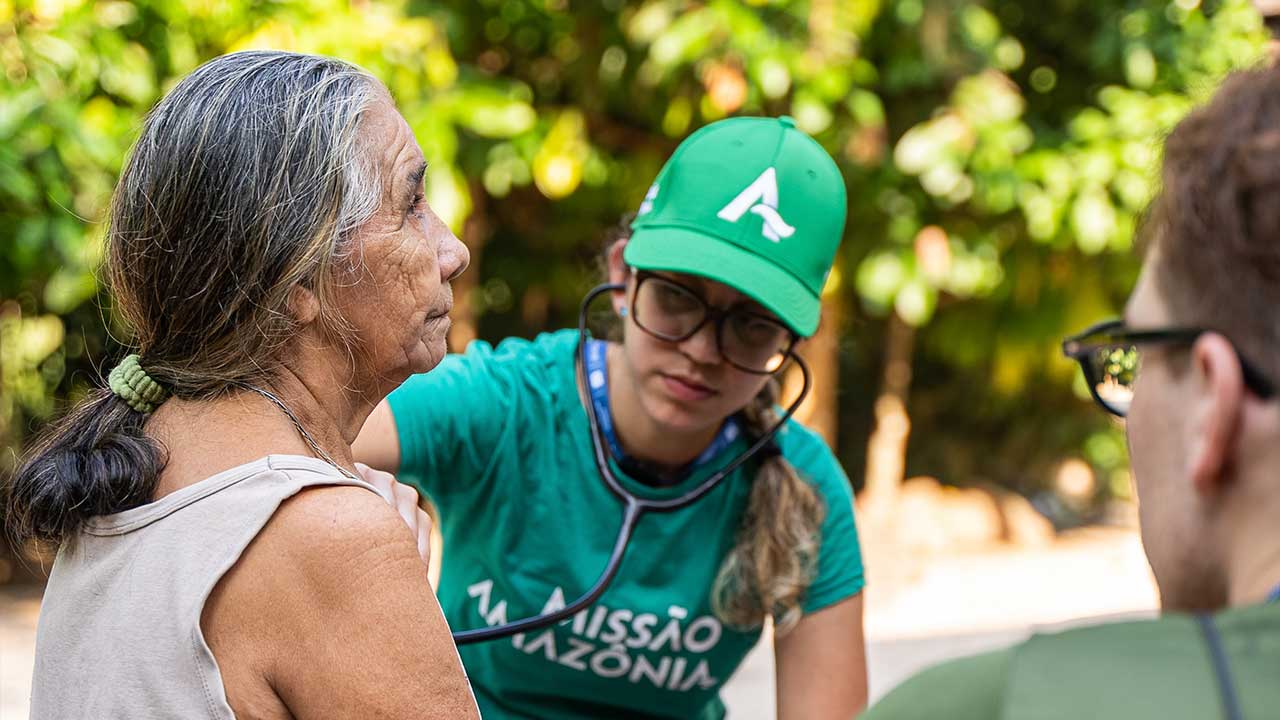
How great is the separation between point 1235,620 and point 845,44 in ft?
15.6

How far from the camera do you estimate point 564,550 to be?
2389 millimetres

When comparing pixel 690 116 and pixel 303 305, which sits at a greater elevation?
pixel 690 116

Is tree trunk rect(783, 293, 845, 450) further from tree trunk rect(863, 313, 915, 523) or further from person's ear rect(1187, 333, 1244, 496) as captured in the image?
person's ear rect(1187, 333, 1244, 496)

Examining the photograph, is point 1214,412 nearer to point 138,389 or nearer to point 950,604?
point 138,389

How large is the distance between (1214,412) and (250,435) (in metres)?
0.99

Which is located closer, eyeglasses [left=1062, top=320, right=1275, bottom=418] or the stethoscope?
eyeglasses [left=1062, top=320, right=1275, bottom=418]

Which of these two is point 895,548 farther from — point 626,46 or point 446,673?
point 446,673

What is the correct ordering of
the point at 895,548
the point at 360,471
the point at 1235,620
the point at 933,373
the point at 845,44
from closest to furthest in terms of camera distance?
the point at 1235,620 → the point at 360,471 → the point at 845,44 → the point at 895,548 → the point at 933,373

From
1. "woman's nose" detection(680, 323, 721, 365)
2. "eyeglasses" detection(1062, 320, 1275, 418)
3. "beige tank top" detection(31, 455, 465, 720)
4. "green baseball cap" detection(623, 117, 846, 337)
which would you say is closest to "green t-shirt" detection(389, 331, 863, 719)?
"woman's nose" detection(680, 323, 721, 365)

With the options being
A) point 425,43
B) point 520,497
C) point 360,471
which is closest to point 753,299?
point 520,497

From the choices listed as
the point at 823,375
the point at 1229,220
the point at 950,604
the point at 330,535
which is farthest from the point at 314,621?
the point at 950,604

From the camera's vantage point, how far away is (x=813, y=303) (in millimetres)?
2275

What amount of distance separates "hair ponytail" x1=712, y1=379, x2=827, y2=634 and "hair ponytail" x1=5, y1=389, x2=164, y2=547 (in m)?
1.16

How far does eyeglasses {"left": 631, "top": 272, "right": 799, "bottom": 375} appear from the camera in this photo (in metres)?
2.28
